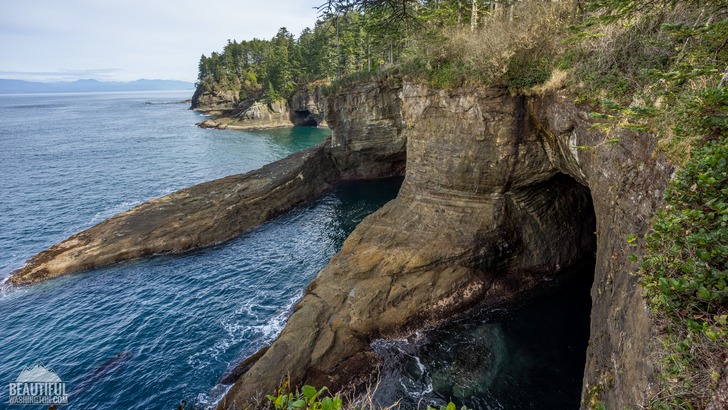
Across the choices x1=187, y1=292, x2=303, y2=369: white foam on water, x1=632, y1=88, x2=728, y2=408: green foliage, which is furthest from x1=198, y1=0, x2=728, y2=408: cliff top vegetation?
x1=187, y1=292, x2=303, y2=369: white foam on water

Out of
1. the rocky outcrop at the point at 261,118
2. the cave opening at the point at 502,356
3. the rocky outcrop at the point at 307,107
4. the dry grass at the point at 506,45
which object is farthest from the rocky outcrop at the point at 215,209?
the rocky outcrop at the point at 261,118

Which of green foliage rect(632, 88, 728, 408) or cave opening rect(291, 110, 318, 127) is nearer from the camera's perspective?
green foliage rect(632, 88, 728, 408)

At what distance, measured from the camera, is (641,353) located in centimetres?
727

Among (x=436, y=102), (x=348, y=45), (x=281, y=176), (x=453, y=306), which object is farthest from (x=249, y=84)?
(x=453, y=306)

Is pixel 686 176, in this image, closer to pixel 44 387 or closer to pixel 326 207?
pixel 44 387

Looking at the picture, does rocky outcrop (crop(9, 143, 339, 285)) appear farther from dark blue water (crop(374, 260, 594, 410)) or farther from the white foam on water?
dark blue water (crop(374, 260, 594, 410))

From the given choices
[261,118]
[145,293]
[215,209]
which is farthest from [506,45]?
[261,118]

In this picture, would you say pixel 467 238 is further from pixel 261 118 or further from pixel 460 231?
pixel 261 118

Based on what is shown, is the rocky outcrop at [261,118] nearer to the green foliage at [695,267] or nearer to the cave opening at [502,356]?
the cave opening at [502,356]

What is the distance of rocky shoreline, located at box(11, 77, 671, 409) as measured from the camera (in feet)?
32.8

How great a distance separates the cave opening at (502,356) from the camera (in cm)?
1332

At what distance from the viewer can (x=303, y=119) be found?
3157 inches

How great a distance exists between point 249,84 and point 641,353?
322ft

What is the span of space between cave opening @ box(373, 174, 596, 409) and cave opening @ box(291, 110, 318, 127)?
224 feet
